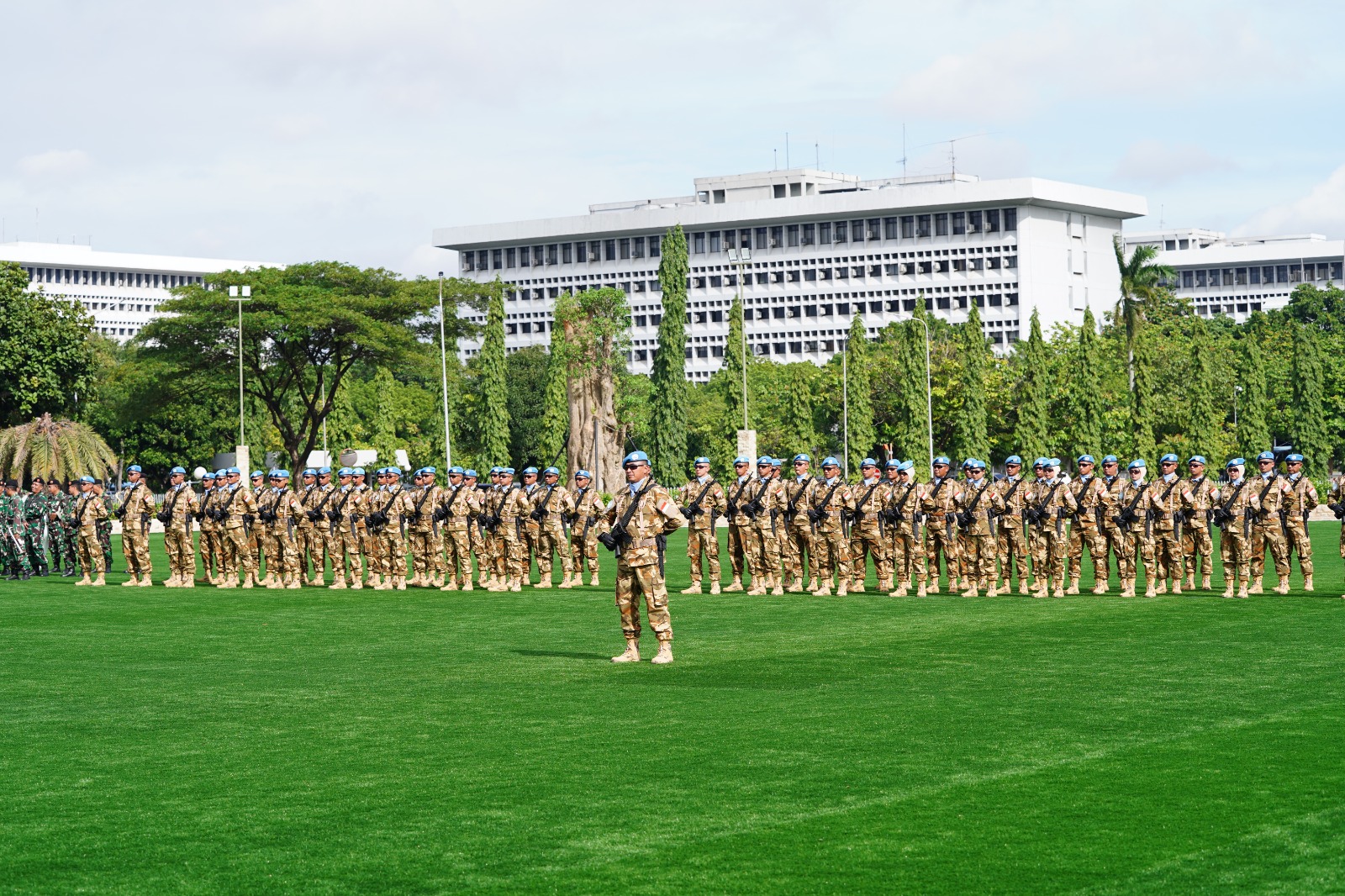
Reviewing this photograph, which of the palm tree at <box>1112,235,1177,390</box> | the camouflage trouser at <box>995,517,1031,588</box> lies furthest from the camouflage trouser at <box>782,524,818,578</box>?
the palm tree at <box>1112,235,1177,390</box>

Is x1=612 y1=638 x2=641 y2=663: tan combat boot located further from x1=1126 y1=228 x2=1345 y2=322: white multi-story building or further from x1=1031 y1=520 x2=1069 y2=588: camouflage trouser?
x1=1126 y1=228 x2=1345 y2=322: white multi-story building

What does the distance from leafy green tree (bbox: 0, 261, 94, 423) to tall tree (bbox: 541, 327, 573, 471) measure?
828 inches

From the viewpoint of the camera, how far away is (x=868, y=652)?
49.4ft

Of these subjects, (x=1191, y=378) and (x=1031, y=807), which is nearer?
(x=1031, y=807)

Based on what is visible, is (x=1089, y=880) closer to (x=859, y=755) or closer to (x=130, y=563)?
(x=859, y=755)

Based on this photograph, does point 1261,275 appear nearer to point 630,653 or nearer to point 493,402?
point 493,402

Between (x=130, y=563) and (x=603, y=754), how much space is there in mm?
19723

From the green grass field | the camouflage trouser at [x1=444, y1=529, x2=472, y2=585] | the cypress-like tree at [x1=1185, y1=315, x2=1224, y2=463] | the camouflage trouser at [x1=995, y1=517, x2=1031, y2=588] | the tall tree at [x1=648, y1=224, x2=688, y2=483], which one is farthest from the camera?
the tall tree at [x1=648, y1=224, x2=688, y2=483]

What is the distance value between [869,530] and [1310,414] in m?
45.6

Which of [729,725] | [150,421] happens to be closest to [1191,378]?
[150,421]

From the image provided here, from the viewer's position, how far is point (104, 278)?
156250mm

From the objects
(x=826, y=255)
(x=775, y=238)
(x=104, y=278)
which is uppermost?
(x=104, y=278)

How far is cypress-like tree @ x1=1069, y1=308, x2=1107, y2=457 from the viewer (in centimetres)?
6150

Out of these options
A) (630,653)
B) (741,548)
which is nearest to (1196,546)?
(741,548)
